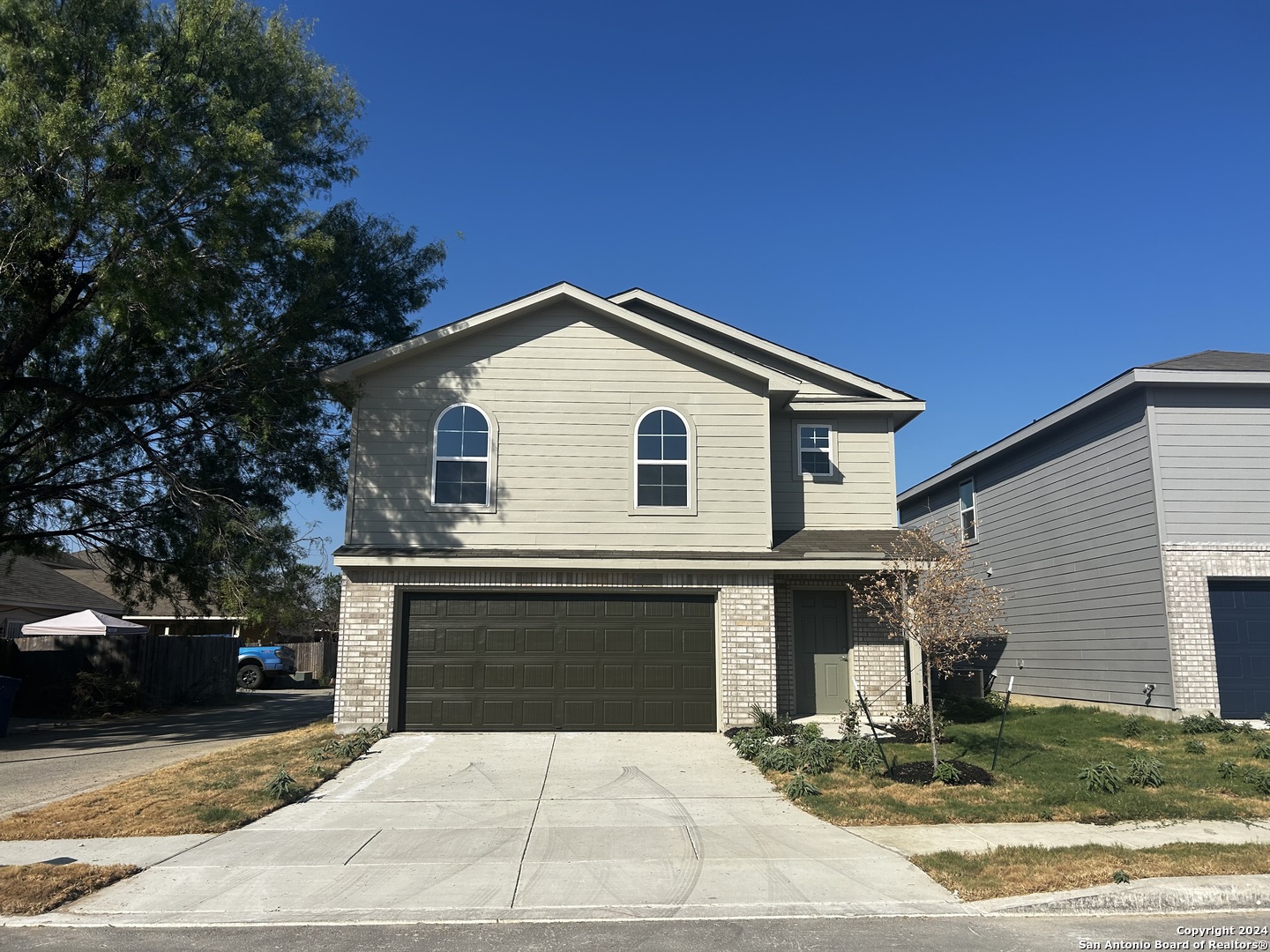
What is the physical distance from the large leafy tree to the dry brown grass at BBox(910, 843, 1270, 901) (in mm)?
11619

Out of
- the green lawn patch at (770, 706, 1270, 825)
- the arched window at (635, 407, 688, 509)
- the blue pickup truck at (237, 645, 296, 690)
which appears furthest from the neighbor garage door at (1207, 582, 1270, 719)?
the blue pickup truck at (237, 645, 296, 690)

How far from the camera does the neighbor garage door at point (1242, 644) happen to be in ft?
48.4

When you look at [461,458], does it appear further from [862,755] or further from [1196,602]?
[1196,602]

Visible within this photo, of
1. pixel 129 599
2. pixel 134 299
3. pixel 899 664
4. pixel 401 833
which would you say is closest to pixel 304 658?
pixel 129 599

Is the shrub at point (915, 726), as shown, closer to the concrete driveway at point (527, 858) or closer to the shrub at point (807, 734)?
the shrub at point (807, 734)

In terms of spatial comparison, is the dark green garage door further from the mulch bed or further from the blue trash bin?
the blue trash bin

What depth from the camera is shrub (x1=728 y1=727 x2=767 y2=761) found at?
12555 mm

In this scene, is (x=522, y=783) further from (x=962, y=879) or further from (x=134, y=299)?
(x=134, y=299)

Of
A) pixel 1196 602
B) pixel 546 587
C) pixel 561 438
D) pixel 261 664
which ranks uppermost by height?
pixel 561 438

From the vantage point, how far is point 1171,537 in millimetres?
14945

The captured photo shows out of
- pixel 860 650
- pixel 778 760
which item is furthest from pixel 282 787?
pixel 860 650

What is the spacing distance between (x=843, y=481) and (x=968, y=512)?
7.57 m

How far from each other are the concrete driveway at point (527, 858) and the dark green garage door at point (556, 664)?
2318 millimetres

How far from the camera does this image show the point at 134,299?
1435 cm
